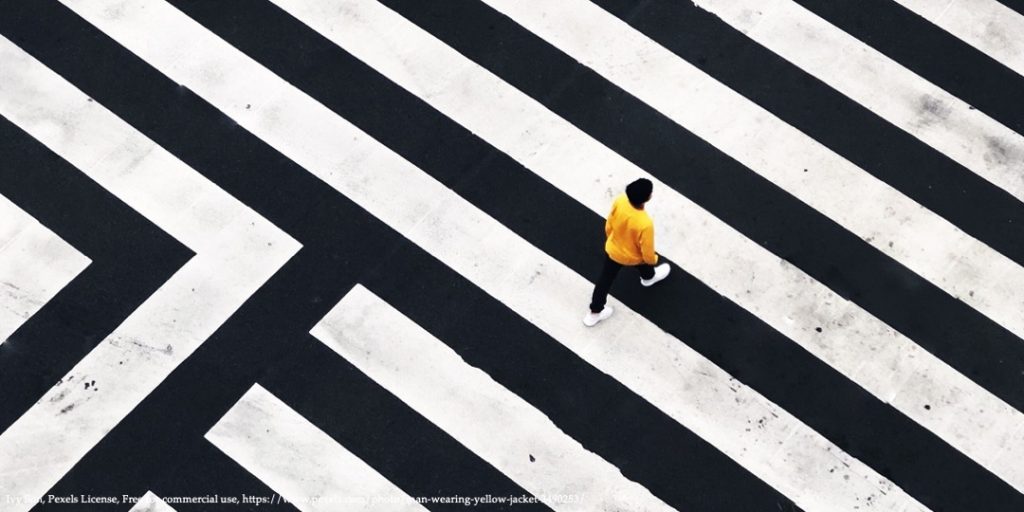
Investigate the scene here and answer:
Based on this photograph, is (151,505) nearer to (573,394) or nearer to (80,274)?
(80,274)

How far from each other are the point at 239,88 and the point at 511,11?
262 centimetres

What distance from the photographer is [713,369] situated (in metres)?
8.62

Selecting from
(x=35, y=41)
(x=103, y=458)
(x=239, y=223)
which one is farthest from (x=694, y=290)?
(x=35, y=41)

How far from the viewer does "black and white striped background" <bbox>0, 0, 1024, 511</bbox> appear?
327 inches

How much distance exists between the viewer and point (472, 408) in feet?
27.8

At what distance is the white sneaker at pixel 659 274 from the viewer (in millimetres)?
8852

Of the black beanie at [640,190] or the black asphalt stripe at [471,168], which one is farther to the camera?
the black asphalt stripe at [471,168]

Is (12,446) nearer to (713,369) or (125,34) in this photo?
(125,34)

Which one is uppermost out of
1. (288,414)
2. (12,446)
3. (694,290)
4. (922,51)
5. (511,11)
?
(922,51)

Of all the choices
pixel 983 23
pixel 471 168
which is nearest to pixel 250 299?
pixel 471 168

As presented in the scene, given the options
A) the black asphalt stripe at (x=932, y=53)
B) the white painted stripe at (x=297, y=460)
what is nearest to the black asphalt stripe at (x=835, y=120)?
the black asphalt stripe at (x=932, y=53)

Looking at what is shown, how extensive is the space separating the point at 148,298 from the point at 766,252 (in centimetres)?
515

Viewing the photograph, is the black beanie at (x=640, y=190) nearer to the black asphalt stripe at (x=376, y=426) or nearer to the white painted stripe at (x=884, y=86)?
the black asphalt stripe at (x=376, y=426)

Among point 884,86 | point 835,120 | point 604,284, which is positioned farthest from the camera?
point 884,86
